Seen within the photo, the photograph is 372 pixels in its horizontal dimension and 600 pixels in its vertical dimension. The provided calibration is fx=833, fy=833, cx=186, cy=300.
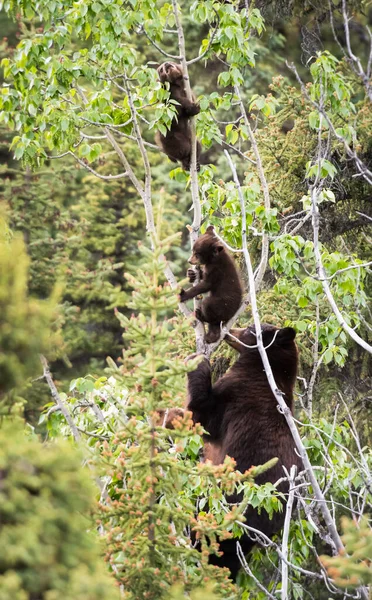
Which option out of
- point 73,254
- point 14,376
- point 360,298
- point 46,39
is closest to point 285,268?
point 360,298

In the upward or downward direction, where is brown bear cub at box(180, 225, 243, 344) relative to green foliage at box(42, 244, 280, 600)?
downward

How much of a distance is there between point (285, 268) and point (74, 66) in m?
2.19

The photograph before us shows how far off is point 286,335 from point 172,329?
130cm

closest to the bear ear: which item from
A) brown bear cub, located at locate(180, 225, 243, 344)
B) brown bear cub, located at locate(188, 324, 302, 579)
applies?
brown bear cub, located at locate(188, 324, 302, 579)

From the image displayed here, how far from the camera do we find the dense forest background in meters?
2.69

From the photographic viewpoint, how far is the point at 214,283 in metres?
6.73

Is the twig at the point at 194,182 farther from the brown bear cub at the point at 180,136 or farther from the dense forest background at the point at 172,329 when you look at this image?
the brown bear cub at the point at 180,136

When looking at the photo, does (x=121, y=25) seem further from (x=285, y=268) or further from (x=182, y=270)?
(x=182, y=270)

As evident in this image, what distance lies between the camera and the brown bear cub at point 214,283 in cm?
646

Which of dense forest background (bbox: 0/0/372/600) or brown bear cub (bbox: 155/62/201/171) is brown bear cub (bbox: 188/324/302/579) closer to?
dense forest background (bbox: 0/0/372/600)

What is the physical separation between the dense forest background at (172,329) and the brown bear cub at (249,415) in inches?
7.4

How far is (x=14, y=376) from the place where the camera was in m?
2.82

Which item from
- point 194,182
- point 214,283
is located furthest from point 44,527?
point 214,283

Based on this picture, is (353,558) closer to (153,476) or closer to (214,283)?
(153,476)
